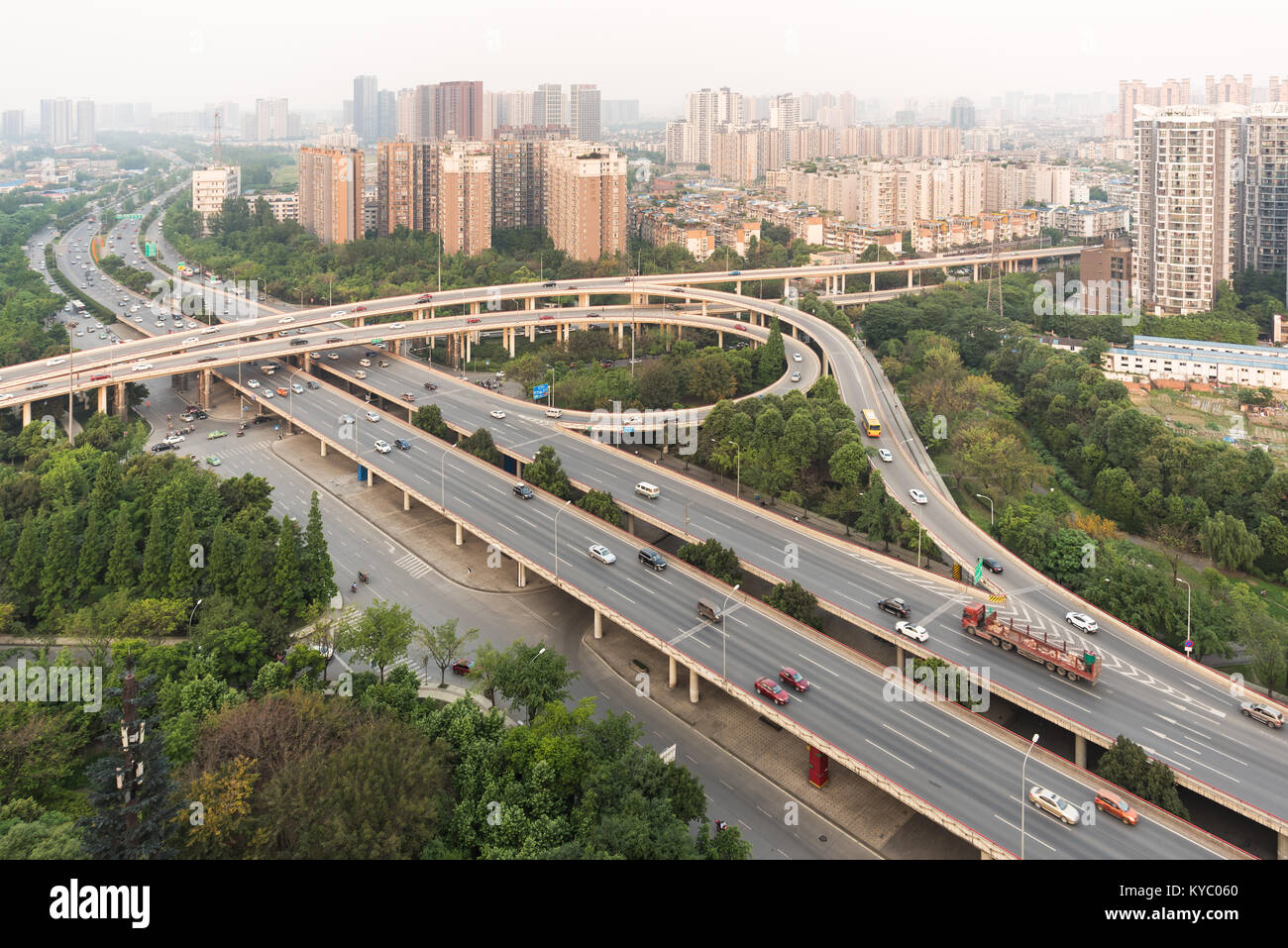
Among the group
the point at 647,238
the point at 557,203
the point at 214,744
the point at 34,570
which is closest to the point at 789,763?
the point at 214,744

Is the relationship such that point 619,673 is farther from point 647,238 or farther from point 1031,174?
point 1031,174

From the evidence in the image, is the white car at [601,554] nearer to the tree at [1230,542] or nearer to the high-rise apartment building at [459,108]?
the tree at [1230,542]

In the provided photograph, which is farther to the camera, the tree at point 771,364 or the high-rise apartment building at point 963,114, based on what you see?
the high-rise apartment building at point 963,114

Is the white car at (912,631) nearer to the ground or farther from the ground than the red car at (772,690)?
farther from the ground

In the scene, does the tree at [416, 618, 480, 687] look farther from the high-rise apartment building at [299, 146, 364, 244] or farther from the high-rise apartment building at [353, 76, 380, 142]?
the high-rise apartment building at [353, 76, 380, 142]

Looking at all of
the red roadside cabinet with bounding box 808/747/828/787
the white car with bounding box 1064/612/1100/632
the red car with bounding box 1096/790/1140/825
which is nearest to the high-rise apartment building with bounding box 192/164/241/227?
the red roadside cabinet with bounding box 808/747/828/787

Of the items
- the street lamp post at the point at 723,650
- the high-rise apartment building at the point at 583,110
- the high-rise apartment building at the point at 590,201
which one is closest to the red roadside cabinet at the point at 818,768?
the street lamp post at the point at 723,650
